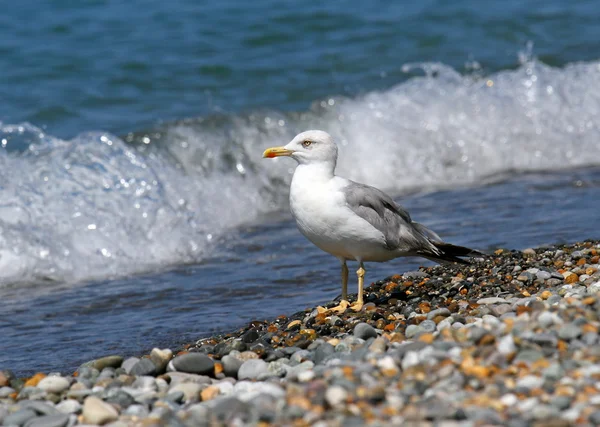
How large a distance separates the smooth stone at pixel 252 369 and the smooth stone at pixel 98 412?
765mm

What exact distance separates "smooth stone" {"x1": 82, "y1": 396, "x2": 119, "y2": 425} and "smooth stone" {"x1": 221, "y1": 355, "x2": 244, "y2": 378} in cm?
75

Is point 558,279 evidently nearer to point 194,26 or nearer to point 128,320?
point 128,320

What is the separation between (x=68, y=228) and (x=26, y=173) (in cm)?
98

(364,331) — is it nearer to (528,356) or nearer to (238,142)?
(528,356)

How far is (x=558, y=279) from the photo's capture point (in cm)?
599

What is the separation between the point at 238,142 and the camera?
11.6 metres

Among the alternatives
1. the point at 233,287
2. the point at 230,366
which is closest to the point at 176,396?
the point at 230,366

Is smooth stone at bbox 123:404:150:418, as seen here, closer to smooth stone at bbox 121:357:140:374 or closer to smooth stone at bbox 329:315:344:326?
smooth stone at bbox 121:357:140:374

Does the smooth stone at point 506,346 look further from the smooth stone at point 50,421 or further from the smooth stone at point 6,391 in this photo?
the smooth stone at point 6,391

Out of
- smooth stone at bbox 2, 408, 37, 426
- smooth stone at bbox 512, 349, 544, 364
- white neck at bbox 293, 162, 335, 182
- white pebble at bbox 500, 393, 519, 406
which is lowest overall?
smooth stone at bbox 2, 408, 37, 426

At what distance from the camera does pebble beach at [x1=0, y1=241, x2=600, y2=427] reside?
359cm

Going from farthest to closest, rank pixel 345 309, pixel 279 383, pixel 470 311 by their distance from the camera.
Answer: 1. pixel 345 309
2. pixel 470 311
3. pixel 279 383

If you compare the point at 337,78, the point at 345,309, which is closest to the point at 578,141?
the point at 337,78

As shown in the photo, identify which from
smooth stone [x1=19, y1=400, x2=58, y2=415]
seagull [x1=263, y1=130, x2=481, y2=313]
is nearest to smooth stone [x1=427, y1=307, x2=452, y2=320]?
seagull [x1=263, y1=130, x2=481, y2=313]
